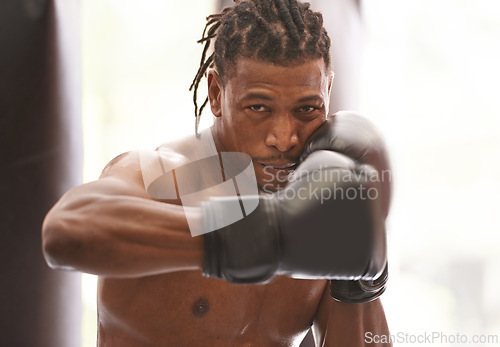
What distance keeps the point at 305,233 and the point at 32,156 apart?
99 centimetres

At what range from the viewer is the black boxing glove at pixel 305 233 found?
2.45 ft

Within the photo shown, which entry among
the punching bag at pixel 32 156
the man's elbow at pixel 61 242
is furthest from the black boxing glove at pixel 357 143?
the punching bag at pixel 32 156

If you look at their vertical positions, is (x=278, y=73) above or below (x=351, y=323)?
above

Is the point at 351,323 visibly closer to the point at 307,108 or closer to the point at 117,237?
the point at 307,108

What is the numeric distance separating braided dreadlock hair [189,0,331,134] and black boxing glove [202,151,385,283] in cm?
27

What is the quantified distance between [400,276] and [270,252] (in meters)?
1.32

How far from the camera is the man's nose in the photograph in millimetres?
1001

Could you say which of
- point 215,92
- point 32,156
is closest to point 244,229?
point 215,92

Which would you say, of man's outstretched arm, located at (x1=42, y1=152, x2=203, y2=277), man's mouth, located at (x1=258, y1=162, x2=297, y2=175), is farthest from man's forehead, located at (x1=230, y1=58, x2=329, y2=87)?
man's outstretched arm, located at (x1=42, y1=152, x2=203, y2=277)

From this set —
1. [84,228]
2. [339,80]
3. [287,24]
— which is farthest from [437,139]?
[84,228]

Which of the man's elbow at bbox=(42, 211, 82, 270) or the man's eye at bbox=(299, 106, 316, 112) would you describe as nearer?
the man's elbow at bbox=(42, 211, 82, 270)

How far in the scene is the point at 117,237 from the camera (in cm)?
73

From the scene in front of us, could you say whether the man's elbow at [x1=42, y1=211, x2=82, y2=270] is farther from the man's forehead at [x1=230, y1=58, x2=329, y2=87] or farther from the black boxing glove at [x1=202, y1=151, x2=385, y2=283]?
the man's forehead at [x1=230, y1=58, x2=329, y2=87]

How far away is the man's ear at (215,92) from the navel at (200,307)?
0.35m
